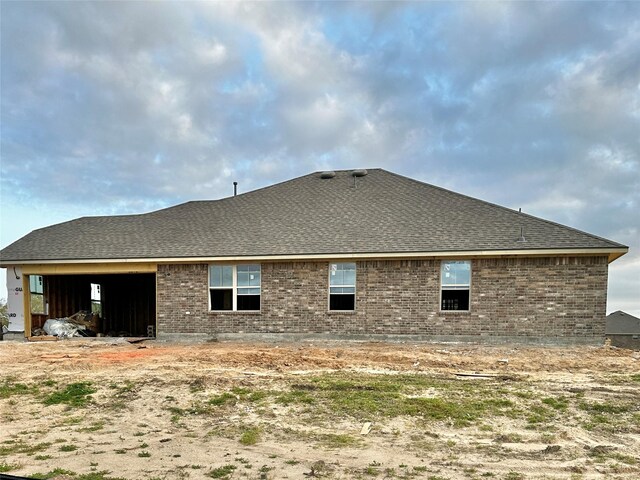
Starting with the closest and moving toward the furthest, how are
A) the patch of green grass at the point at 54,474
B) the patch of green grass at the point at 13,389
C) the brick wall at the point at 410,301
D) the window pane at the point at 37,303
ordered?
the patch of green grass at the point at 54,474
the patch of green grass at the point at 13,389
the brick wall at the point at 410,301
the window pane at the point at 37,303

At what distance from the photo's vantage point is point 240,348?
1284cm

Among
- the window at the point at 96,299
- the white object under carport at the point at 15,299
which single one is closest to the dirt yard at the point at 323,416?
the white object under carport at the point at 15,299

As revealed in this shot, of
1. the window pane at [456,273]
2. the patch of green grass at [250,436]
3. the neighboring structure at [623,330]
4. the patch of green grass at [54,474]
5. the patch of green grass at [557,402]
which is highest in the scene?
the window pane at [456,273]

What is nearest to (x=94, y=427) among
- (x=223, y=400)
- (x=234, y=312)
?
(x=223, y=400)

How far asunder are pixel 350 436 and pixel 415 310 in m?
8.72

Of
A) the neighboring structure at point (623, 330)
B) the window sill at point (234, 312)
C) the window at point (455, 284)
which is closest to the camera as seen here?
the window at point (455, 284)

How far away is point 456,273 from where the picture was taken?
1399cm

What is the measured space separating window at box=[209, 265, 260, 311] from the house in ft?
0.13

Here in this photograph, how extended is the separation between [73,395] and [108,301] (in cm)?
1482

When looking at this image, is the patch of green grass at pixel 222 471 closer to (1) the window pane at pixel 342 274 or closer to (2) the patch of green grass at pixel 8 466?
(2) the patch of green grass at pixel 8 466

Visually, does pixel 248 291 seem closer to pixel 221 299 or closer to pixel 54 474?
pixel 221 299

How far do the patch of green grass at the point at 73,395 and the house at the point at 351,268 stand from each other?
6741mm

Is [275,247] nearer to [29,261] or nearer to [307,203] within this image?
[307,203]

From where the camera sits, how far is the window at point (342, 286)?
47.8ft
